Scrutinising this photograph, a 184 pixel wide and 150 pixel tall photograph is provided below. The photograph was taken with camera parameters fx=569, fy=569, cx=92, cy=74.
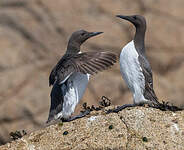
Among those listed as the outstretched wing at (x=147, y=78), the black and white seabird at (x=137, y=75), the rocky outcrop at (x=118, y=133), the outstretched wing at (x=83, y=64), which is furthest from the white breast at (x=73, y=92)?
the outstretched wing at (x=147, y=78)

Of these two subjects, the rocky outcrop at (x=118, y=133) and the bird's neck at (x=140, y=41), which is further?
the bird's neck at (x=140, y=41)

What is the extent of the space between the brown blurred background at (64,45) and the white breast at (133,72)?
21.6 ft

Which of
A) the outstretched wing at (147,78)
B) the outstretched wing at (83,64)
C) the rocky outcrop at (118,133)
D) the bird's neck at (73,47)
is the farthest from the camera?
the bird's neck at (73,47)

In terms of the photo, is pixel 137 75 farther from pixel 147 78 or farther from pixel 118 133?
pixel 118 133

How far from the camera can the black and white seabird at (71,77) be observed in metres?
8.58

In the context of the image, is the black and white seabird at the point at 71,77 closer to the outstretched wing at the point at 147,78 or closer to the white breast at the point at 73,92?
the white breast at the point at 73,92

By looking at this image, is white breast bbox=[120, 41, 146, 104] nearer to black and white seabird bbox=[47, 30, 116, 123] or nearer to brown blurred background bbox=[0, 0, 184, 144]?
black and white seabird bbox=[47, 30, 116, 123]

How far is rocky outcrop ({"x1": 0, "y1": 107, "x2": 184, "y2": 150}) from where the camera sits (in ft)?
24.6

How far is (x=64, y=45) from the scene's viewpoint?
16.1m

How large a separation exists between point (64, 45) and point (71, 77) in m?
7.37

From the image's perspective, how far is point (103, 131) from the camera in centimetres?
778

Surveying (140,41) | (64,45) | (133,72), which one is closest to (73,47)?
(140,41)

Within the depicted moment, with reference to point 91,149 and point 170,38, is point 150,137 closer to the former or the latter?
point 91,149

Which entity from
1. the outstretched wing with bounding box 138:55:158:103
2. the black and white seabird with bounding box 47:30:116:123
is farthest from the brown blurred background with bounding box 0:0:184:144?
the outstretched wing with bounding box 138:55:158:103
